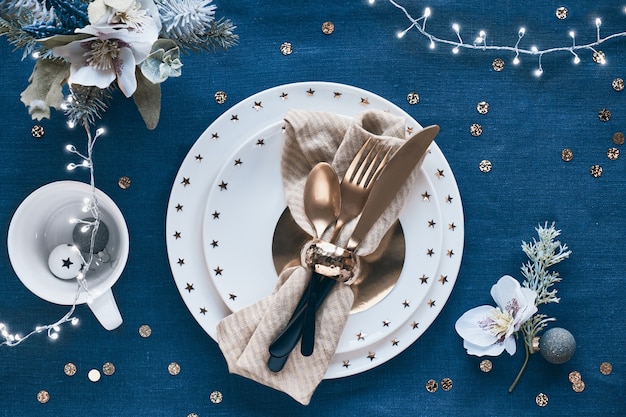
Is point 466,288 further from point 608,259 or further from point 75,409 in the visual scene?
point 75,409

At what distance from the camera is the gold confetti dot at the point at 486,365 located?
88cm

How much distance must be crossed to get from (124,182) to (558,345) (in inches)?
22.3

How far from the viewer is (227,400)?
2.88 feet

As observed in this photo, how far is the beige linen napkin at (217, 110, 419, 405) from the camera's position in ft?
2.62

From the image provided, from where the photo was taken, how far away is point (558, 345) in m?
0.84

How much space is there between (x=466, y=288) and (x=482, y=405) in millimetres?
150

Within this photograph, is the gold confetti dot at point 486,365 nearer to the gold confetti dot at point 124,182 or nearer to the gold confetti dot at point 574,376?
the gold confetti dot at point 574,376

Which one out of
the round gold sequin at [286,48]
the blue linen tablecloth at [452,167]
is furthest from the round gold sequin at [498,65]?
the round gold sequin at [286,48]

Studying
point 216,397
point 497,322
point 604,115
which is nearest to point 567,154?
point 604,115

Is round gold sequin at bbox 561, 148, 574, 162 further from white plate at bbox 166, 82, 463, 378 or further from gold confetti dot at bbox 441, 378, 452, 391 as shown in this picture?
gold confetti dot at bbox 441, 378, 452, 391

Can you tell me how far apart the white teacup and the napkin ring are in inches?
8.3

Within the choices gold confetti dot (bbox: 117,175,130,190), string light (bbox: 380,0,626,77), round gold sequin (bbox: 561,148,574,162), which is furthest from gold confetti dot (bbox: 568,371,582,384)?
gold confetti dot (bbox: 117,175,130,190)

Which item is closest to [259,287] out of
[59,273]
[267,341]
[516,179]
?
[267,341]

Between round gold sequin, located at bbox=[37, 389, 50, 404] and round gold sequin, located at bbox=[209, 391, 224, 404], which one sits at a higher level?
round gold sequin, located at bbox=[209, 391, 224, 404]
